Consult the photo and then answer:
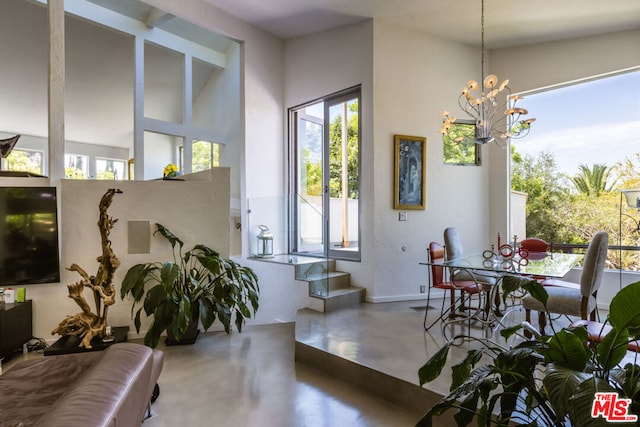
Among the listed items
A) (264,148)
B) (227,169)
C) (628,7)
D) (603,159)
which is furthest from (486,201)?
(227,169)

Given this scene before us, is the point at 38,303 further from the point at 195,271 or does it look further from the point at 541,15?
the point at 541,15

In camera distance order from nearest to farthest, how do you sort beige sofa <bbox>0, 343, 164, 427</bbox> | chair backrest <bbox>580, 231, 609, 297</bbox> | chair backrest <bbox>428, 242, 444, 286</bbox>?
1. beige sofa <bbox>0, 343, 164, 427</bbox>
2. chair backrest <bbox>580, 231, 609, 297</bbox>
3. chair backrest <bbox>428, 242, 444, 286</bbox>

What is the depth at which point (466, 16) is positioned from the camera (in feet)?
15.0

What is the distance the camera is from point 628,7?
13.2 feet

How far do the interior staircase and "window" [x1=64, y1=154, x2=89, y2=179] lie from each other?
734cm

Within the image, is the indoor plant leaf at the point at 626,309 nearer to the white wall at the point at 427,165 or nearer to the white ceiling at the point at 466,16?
the white wall at the point at 427,165

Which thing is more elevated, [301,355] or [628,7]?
[628,7]

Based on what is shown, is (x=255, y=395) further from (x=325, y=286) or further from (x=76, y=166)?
(x=76, y=166)

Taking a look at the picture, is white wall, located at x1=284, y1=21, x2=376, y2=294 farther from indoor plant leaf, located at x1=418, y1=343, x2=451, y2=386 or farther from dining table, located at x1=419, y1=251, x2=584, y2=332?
indoor plant leaf, located at x1=418, y1=343, x2=451, y2=386

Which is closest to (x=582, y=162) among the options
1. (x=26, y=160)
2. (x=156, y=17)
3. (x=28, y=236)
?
(x=156, y=17)

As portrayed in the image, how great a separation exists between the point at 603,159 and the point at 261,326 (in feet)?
16.9

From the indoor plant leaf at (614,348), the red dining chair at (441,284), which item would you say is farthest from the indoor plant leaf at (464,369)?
the red dining chair at (441,284)

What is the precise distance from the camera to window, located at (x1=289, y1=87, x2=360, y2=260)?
16.5 ft

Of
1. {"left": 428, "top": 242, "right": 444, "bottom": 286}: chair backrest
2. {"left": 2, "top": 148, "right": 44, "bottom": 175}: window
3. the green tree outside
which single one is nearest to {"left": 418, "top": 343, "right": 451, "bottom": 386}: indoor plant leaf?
{"left": 428, "top": 242, "right": 444, "bottom": 286}: chair backrest
